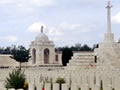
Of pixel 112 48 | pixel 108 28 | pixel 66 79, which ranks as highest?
pixel 108 28

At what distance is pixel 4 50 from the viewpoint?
82750 mm

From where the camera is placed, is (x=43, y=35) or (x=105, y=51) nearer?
(x=105, y=51)

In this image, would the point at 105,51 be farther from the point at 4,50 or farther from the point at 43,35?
the point at 4,50

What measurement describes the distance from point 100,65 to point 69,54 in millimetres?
24153

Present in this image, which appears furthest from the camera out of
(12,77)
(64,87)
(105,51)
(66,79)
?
(105,51)

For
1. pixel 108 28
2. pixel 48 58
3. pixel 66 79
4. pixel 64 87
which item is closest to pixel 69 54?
pixel 48 58

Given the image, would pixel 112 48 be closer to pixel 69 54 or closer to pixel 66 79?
pixel 66 79

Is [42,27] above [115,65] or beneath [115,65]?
above

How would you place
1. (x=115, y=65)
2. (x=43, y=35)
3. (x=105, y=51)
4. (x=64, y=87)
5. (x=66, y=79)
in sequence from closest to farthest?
(x=64, y=87) < (x=66, y=79) < (x=115, y=65) < (x=105, y=51) < (x=43, y=35)

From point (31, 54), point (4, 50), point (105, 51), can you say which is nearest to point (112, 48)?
point (105, 51)

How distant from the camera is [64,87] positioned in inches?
287

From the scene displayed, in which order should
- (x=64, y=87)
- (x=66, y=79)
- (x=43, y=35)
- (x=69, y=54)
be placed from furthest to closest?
(x=69, y=54), (x=43, y=35), (x=66, y=79), (x=64, y=87)

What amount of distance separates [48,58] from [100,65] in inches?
840

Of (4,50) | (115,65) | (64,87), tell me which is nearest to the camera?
(64,87)
